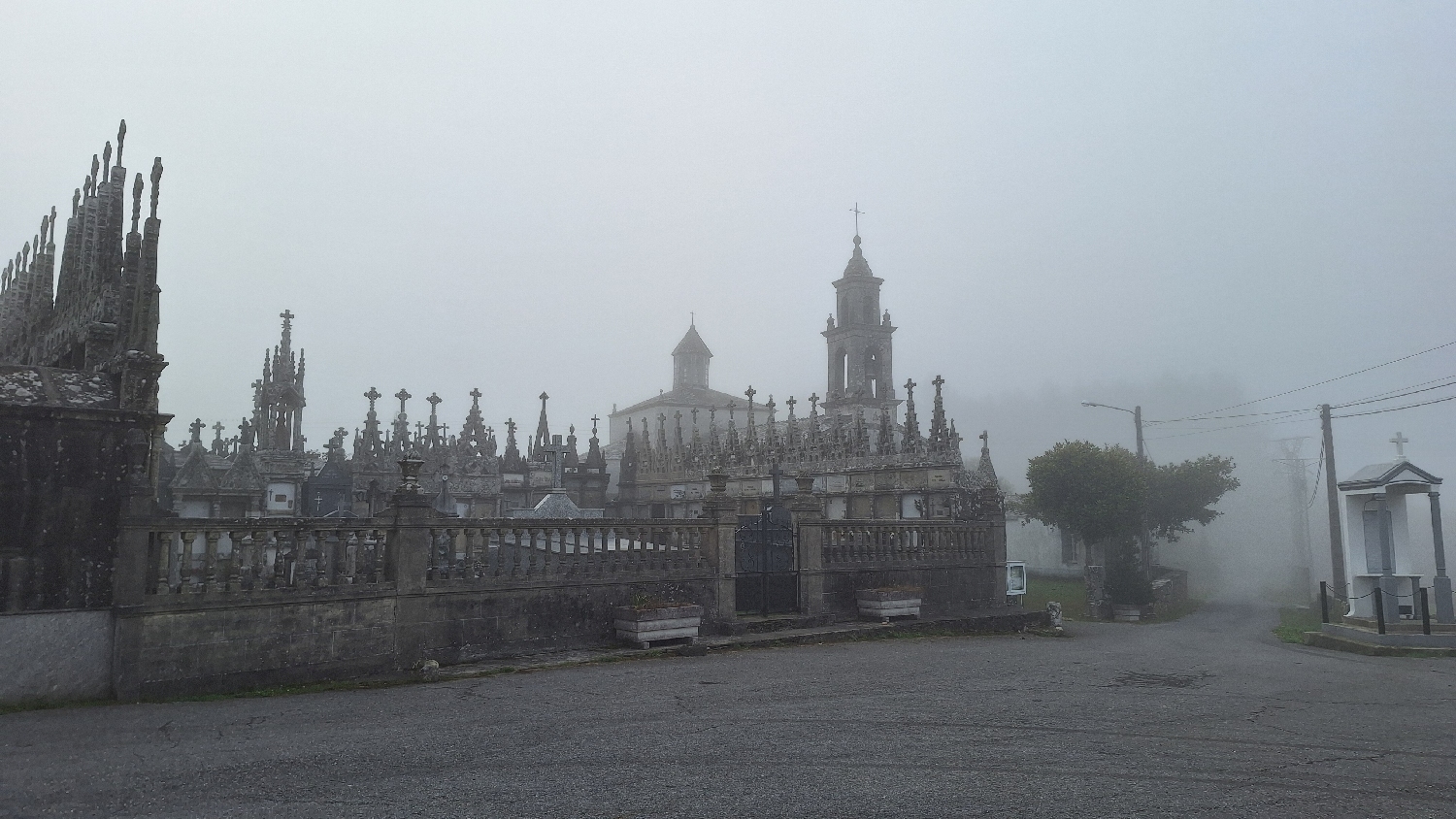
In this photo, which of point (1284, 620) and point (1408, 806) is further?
point (1284, 620)

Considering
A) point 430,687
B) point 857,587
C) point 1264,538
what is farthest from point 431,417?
point 1264,538

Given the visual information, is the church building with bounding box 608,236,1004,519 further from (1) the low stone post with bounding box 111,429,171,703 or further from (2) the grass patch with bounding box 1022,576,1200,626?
(1) the low stone post with bounding box 111,429,171,703

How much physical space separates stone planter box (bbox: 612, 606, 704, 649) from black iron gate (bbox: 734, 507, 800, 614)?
200 centimetres

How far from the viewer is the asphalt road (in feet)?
20.6

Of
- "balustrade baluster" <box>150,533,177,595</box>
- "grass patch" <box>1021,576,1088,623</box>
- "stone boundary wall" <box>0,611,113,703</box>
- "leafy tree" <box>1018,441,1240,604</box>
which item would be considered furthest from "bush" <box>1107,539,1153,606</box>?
"stone boundary wall" <box>0,611,113,703</box>

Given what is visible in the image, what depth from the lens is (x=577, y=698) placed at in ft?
32.9

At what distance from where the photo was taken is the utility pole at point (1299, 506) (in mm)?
49459

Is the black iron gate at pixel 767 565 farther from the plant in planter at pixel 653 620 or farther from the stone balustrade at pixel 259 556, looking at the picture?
the stone balustrade at pixel 259 556

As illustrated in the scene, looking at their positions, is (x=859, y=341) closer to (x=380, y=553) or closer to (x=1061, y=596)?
(x=1061, y=596)

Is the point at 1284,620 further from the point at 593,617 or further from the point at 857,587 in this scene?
the point at 593,617

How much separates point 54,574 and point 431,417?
24047 millimetres

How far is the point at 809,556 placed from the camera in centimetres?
1730

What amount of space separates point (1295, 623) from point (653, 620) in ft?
77.9

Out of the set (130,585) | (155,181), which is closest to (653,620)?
(130,585)
